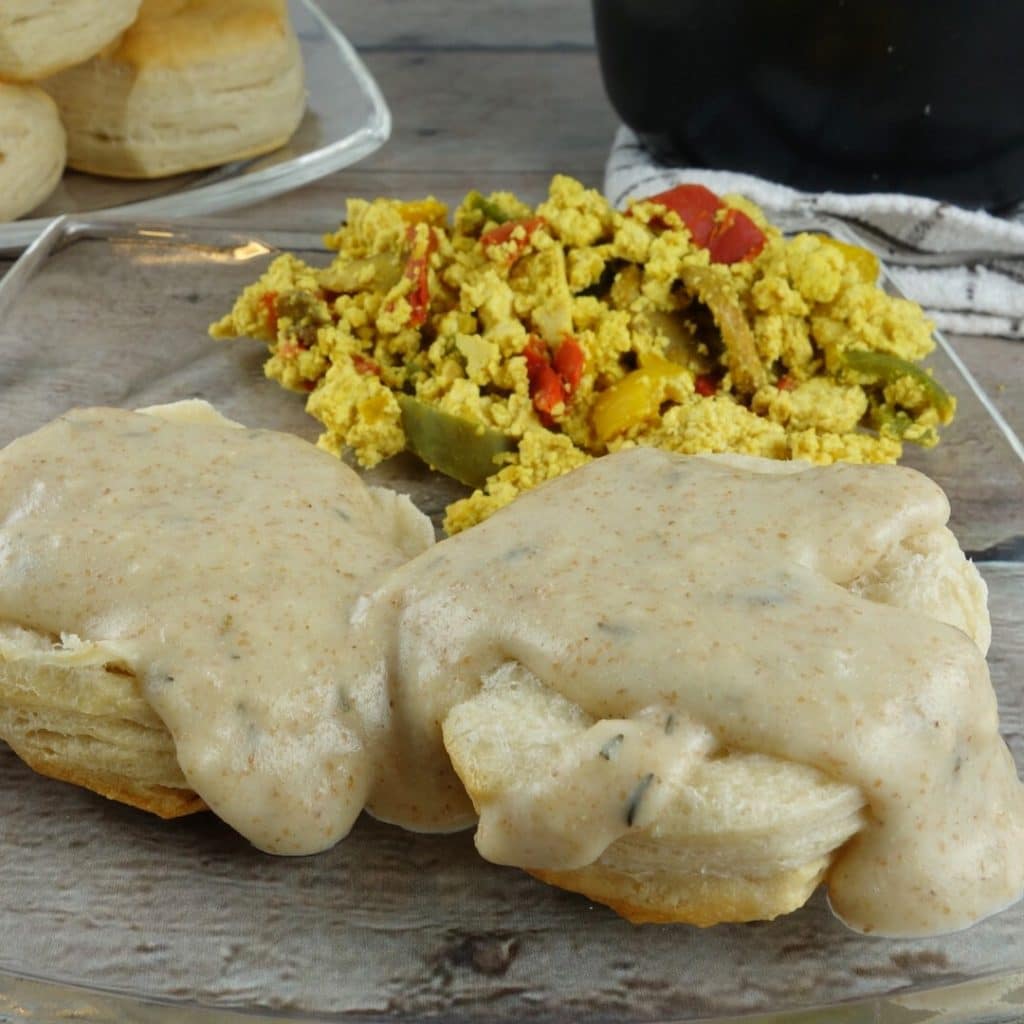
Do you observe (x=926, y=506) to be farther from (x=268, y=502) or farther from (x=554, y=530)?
(x=268, y=502)

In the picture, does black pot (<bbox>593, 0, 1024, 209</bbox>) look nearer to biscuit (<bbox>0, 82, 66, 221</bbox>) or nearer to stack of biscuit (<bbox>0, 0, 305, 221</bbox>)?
stack of biscuit (<bbox>0, 0, 305, 221</bbox>)

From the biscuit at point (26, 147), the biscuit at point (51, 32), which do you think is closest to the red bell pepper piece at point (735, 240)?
the biscuit at point (51, 32)

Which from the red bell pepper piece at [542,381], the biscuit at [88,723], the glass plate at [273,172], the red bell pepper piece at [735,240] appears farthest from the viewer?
the glass plate at [273,172]

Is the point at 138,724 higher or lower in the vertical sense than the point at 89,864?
higher

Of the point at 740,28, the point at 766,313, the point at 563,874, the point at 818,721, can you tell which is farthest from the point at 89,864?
the point at 740,28

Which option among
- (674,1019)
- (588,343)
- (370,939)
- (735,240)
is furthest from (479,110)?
(674,1019)

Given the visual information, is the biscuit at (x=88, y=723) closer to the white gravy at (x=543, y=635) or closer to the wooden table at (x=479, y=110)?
the white gravy at (x=543, y=635)
